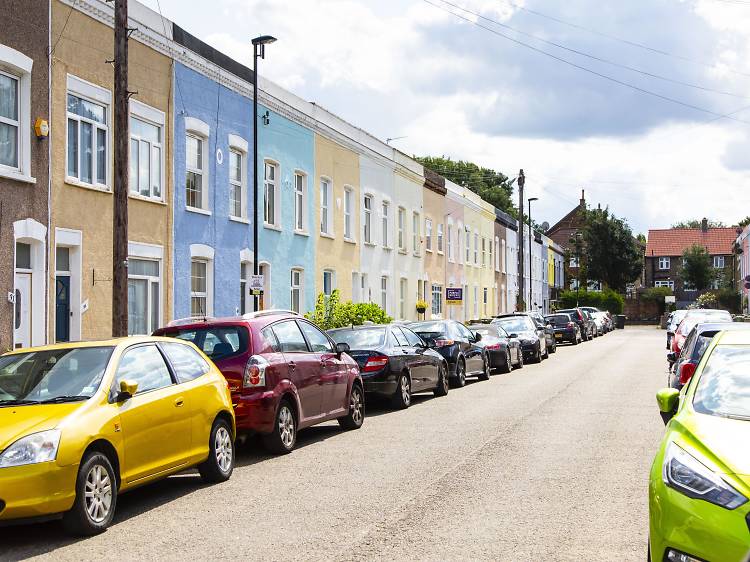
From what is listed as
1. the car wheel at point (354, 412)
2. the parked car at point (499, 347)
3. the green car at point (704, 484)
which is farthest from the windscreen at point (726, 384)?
the parked car at point (499, 347)

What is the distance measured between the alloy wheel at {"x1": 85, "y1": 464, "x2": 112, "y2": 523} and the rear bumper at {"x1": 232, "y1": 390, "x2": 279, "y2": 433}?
3273 millimetres

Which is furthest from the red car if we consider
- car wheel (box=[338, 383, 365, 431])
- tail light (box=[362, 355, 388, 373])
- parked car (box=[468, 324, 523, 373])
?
parked car (box=[468, 324, 523, 373])

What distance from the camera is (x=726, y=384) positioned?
21.1ft

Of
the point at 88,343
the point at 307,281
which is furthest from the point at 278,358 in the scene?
the point at 307,281

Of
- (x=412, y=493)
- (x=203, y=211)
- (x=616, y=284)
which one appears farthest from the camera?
(x=616, y=284)

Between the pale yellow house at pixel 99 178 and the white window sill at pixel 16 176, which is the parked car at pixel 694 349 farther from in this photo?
the white window sill at pixel 16 176

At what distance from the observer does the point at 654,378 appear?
2383cm

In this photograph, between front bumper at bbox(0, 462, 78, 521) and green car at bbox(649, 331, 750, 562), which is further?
front bumper at bbox(0, 462, 78, 521)

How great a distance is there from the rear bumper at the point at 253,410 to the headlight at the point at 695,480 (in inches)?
252

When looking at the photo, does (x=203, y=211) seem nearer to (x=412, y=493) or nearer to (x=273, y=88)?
(x=273, y=88)

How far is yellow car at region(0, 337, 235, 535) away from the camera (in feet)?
23.4

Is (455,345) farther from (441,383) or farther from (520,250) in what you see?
(520,250)

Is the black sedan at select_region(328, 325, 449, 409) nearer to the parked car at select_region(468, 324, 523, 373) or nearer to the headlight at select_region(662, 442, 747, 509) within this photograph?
the parked car at select_region(468, 324, 523, 373)

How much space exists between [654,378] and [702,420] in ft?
61.4
